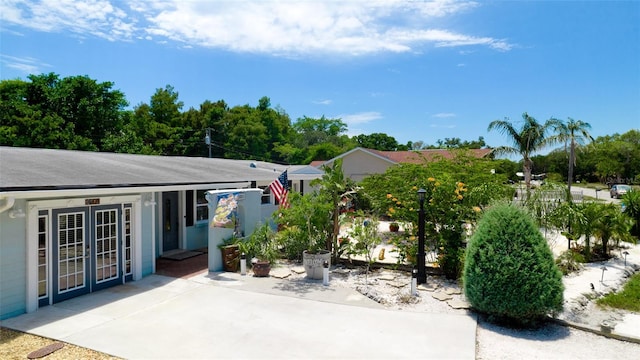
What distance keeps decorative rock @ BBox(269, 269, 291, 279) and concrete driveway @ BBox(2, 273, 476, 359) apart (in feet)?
3.98

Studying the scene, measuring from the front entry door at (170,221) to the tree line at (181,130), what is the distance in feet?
56.3

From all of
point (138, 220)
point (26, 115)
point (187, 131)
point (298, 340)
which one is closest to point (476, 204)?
point (298, 340)

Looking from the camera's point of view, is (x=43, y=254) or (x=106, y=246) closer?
(x=43, y=254)

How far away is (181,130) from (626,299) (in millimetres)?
48565

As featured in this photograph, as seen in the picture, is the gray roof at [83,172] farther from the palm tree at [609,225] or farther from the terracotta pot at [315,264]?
the palm tree at [609,225]

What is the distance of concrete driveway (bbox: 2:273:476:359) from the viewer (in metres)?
6.48

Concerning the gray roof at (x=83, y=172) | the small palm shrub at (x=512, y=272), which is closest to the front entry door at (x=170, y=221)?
the gray roof at (x=83, y=172)

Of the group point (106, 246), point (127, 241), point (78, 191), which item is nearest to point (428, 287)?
point (127, 241)

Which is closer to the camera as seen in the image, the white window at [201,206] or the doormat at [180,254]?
the doormat at [180,254]

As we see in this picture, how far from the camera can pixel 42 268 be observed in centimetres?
823

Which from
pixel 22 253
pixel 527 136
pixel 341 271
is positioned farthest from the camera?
pixel 527 136

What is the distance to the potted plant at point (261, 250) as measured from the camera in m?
11.1

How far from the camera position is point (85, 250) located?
902cm

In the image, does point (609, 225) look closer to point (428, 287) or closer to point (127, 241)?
point (428, 287)
